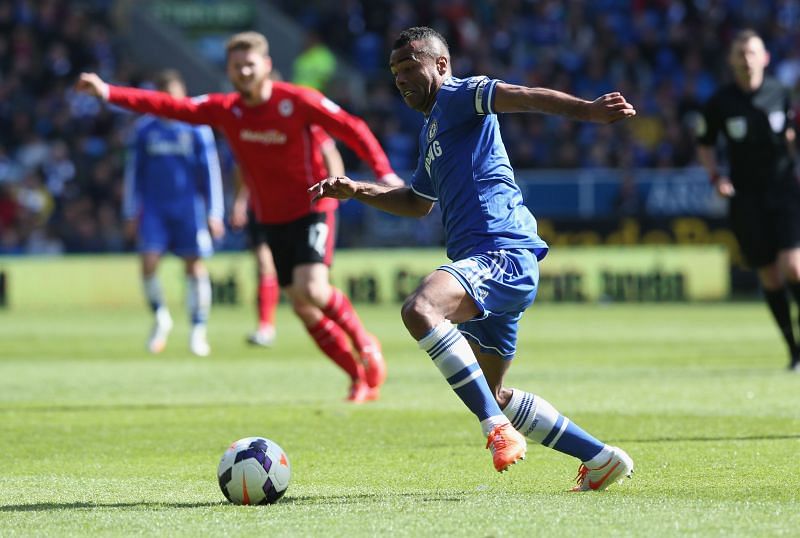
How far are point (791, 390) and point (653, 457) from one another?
11.7ft

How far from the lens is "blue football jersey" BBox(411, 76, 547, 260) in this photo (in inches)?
249

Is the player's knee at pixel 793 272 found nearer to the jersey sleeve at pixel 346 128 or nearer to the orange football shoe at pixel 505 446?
the jersey sleeve at pixel 346 128

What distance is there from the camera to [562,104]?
5719 millimetres

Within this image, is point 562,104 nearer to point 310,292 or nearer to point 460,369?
point 460,369

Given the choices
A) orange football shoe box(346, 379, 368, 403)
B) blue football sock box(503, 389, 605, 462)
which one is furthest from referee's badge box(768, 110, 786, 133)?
blue football sock box(503, 389, 605, 462)

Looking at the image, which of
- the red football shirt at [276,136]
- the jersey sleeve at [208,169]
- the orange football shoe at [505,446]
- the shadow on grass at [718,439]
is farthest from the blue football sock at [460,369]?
the jersey sleeve at [208,169]

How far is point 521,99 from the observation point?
5852mm

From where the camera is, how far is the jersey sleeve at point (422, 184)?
6.72m

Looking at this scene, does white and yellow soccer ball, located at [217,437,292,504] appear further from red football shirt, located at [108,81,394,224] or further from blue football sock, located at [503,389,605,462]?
red football shirt, located at [108,81,394,224]

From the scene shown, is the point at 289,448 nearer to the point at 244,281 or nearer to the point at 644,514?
the point at 644,514

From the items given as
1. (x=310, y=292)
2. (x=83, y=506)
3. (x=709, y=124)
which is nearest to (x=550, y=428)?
(x=83, y=506)

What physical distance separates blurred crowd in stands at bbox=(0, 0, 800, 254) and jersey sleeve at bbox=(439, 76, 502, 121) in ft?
64.7

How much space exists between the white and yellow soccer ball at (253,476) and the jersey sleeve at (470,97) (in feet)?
5.41

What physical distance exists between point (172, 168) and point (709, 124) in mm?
5950
